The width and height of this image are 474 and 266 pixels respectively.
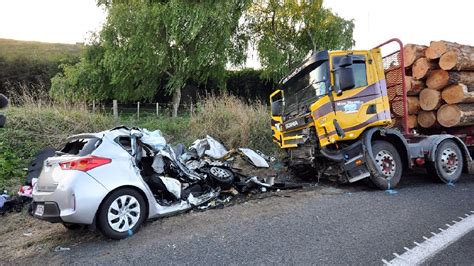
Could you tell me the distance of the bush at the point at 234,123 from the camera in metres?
10.5

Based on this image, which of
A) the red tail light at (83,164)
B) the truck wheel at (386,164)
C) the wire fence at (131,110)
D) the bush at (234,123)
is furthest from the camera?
the wire fence at (131,110)

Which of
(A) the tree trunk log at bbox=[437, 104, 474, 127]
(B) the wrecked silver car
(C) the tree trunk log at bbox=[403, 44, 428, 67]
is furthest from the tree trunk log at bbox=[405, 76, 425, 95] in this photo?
(B) the wrecked silver car

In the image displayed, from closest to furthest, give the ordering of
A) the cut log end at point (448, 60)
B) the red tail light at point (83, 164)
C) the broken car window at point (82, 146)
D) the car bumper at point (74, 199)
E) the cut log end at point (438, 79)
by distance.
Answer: the car bumper at point (74, 199)
the red tail light at point (83, 164)
the broken car window at point (82, 146)
the cut log end at point (448, 60)
the cut log end at point (438, 79)

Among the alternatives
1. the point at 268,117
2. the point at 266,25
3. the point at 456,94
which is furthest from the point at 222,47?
the point at 456,94

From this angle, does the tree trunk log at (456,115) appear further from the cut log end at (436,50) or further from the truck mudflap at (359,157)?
the truck mudflap at (359,157)

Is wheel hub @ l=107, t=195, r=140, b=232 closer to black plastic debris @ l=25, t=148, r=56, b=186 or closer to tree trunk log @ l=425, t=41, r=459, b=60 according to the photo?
black plastic debris @ l=25, t=148, r=56, b=186

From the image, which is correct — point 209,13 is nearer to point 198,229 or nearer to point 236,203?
point 236,203

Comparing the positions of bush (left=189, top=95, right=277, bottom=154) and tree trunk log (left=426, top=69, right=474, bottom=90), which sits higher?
tree trunk log (left=426, top=69, right=474, bottom=90)

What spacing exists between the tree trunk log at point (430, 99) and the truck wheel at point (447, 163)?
982mm

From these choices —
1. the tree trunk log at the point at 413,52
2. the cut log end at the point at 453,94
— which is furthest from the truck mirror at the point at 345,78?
the cut log end at the point at 453,94

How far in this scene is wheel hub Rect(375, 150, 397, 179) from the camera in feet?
21.3

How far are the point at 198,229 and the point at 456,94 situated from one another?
647cm

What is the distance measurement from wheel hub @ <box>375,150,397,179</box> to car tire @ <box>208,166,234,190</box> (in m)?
2.77

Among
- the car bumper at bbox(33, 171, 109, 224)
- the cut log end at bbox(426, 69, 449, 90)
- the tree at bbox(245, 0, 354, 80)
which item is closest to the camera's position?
the car bumper at bbox(33, 171, 109, 224)
